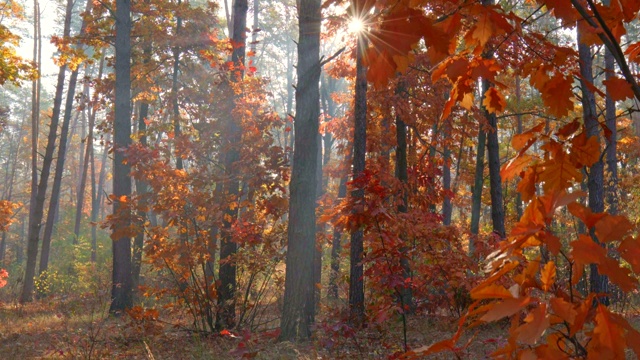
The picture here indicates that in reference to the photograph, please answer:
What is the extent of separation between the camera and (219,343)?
8195 mm

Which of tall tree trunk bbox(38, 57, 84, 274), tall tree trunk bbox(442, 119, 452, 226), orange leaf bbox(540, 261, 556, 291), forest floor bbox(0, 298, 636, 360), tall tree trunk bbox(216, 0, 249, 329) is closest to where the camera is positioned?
orange leaf bbox(540, 261, 556, 291)

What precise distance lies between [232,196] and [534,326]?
8.54 m

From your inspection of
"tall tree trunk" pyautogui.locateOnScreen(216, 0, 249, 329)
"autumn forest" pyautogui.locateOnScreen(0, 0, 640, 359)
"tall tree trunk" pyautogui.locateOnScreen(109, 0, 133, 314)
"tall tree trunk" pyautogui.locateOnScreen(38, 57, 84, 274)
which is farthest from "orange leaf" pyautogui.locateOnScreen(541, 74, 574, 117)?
"tall tree trunk" pyautogui.locateOnScreen(38, 57, 84, 274)

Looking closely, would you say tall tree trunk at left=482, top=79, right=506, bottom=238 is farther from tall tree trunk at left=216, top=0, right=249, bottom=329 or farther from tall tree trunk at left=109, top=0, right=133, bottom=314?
tall tree trunk at left=109, top=0, right=133, bottom=314

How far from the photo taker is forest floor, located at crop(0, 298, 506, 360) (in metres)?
6.80

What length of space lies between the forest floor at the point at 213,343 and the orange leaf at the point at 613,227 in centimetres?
510

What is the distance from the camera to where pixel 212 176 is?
959 centimetres

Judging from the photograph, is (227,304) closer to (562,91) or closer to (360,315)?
(360,315)

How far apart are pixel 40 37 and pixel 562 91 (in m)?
31.3

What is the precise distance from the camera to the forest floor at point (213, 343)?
680cm

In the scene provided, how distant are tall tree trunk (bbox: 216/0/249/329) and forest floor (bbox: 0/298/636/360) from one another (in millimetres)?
471

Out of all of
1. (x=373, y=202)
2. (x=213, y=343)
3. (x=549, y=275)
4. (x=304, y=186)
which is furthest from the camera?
(x=213, y=343)

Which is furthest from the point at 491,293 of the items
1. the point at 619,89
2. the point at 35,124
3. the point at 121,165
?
the point at 35,124

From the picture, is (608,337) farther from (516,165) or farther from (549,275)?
(516,165)
